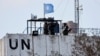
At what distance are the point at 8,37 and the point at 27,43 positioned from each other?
50.3 inches

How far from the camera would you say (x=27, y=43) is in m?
42.4

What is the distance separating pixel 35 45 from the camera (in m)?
42.2

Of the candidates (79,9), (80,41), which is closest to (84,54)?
(80,41)

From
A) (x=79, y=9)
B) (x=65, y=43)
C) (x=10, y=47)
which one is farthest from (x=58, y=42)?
(x=79, y=9)

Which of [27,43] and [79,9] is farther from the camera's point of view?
[79,9]

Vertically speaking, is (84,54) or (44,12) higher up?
(44,12)

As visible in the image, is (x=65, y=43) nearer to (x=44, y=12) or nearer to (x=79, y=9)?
(x=44, y=12)

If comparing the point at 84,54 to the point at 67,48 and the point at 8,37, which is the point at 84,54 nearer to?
the point at 67,48

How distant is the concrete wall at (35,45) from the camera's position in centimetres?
4219

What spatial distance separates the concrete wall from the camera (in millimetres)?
42188

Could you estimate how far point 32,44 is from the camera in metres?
42.3

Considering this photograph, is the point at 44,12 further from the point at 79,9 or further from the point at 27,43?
the point at 79,9

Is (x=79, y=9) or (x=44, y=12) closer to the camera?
(x=44, y=12)

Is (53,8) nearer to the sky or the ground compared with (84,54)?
nearer to the sky
